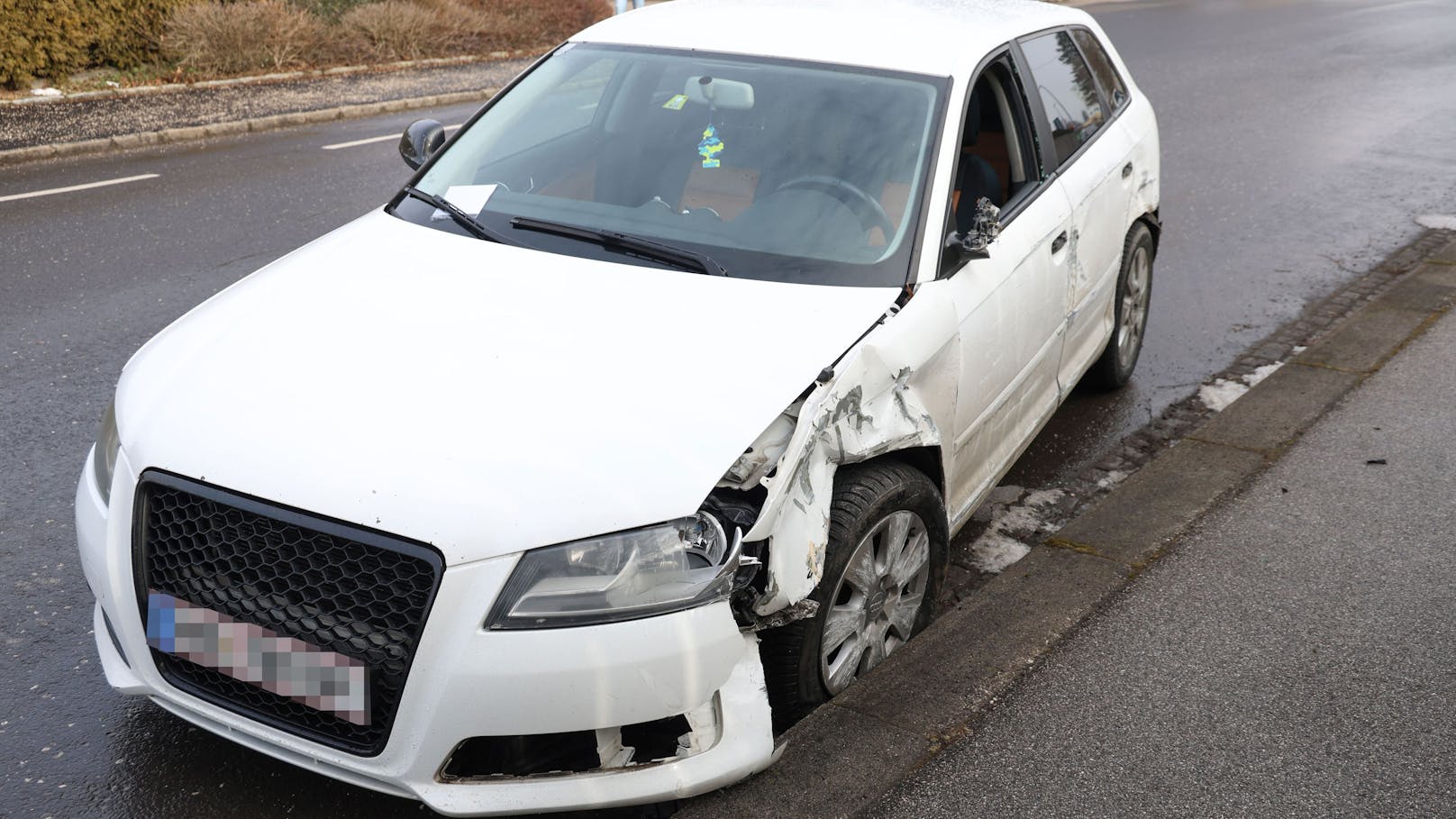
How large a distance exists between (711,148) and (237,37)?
40.5 feet

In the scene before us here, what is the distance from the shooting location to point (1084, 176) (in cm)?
479

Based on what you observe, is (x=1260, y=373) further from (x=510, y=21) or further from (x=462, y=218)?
(x=510, y=21)

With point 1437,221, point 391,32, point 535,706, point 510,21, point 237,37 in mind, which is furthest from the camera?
point 510,21

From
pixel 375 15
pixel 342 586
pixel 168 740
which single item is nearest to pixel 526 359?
pixel 342 586

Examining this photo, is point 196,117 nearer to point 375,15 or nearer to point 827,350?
point 375,15

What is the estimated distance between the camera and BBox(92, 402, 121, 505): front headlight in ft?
9.54

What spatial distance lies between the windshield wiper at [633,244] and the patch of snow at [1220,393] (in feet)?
10.4

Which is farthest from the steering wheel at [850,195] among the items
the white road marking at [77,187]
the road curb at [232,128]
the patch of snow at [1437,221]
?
the road curb at [232,128]

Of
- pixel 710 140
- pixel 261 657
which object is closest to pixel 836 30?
pixel 710 140

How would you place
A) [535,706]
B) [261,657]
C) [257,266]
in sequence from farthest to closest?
1. [257,266]
2. [261,657]
3. [535,706]

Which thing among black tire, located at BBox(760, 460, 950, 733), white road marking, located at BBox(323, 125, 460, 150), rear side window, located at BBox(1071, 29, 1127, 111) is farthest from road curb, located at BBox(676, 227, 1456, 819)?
white road marking, located at BBox(323, 125, 460, 150)

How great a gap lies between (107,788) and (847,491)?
6.29ft

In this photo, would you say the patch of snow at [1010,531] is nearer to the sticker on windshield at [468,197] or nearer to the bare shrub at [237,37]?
the sticker on windshield at [468,197]

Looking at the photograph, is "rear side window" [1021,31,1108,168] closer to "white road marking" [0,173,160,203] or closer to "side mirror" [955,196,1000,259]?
"side mirror" [955,196,1000,259]
